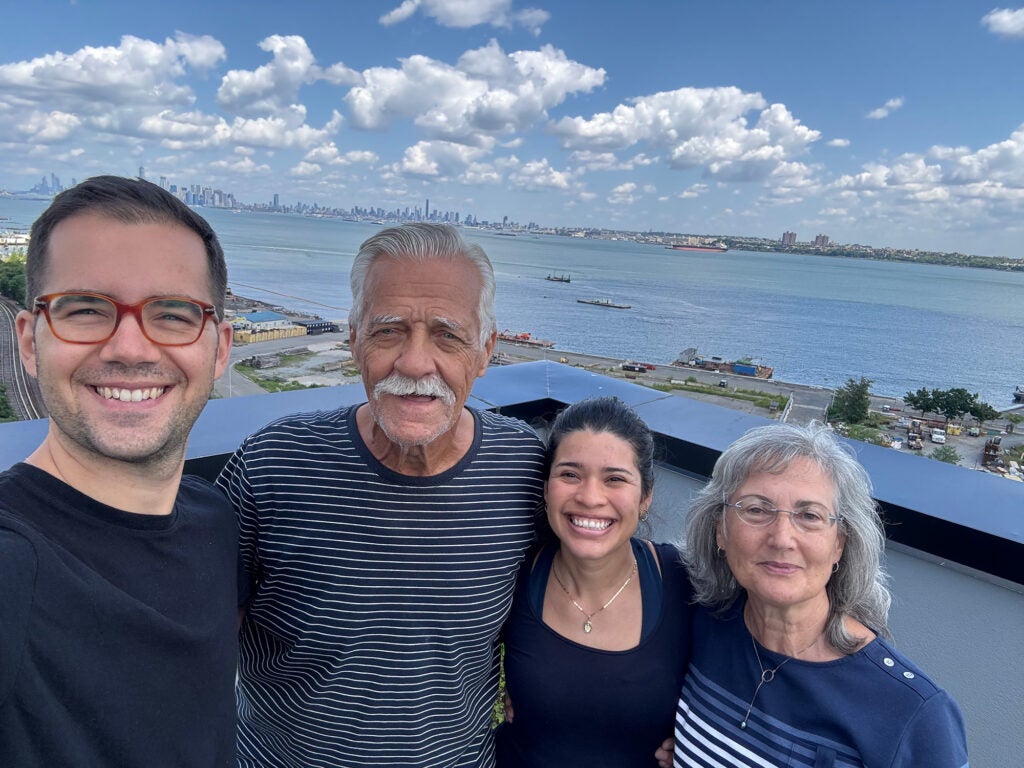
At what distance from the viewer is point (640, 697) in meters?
1.44

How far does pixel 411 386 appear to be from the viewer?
4.52 feet

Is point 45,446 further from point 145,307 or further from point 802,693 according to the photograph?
point 802,693

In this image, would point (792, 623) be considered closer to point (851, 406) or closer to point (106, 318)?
point (106, 318)

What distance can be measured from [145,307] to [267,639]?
0.92 meters

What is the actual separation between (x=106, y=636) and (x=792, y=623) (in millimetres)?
1323

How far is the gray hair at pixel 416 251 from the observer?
1409 millimetres

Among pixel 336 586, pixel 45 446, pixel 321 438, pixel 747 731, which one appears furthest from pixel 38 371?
pixel 747 731

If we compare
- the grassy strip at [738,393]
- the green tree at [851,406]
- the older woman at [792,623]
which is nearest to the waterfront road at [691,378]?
the grassy strip at [738,393]

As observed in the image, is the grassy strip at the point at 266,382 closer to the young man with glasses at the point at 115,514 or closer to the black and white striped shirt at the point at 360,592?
the black and white striped shirt at the point at 360,592

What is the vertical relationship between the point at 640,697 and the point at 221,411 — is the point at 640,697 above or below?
below

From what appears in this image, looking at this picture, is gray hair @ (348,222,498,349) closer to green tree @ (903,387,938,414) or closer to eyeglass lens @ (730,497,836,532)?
eyeglass lens @ (730,497,836,532)

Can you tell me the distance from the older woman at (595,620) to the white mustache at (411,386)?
1.26 ft

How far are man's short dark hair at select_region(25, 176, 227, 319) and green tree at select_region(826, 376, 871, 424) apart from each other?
27678 mm

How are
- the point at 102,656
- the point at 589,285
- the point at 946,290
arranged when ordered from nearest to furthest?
1. the point at 102,656
2. the point at 589,285
3. the point at 946,290
